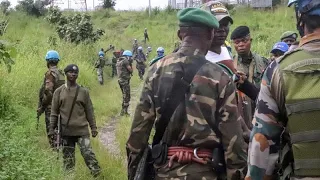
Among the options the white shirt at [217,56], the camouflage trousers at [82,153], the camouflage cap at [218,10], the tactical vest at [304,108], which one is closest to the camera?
the tactical vest at [304,108]

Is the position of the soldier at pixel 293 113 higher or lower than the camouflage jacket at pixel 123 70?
higher

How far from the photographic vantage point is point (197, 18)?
9.93ft

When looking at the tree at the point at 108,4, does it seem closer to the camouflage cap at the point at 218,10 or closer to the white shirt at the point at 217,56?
the camouflage cap at the point at 218,10

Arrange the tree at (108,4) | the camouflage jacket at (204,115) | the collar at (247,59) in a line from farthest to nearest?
the tree at (108,4), the collar at (247,59), the camouflage jacket at (204,115)

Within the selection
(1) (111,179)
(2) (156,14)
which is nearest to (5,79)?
(1) (111,179)

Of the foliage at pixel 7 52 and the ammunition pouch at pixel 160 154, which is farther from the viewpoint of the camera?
the foliage at pixel 7 52

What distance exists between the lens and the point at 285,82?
223cm

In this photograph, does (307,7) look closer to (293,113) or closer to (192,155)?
(293,113)

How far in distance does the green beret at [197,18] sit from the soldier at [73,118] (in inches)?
143

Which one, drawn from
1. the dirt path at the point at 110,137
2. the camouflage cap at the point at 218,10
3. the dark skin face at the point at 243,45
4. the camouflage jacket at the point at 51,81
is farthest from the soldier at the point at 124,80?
the camouflage cap at the point at 218,10

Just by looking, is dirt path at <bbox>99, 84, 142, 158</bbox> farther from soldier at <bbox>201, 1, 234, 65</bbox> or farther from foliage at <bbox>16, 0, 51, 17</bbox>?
foliage at <bbox>16, 0, 51, 17</bbox>

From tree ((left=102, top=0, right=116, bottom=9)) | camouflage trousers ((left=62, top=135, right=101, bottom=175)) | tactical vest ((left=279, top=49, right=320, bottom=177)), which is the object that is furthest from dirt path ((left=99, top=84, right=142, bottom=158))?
tree ((left=102, top=0, right=116, bottom=9))

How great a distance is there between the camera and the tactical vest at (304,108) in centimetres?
215

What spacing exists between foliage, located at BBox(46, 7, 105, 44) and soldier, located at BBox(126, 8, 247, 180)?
18785 millimetres
